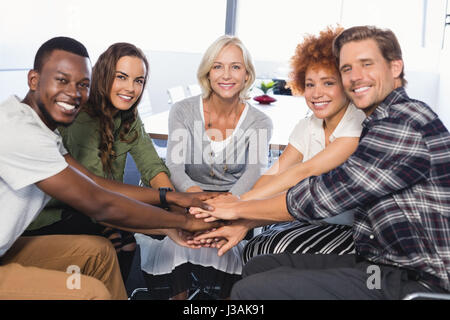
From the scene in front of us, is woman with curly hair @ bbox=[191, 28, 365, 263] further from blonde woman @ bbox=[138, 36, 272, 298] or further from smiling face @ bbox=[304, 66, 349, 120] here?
blonde woman @ bbox=[138, 36, 272, 298]

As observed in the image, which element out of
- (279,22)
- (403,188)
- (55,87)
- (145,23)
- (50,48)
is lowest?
(403,188)

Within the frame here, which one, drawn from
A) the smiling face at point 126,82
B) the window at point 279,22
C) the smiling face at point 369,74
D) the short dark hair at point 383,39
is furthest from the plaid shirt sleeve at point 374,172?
the window at point 279,22

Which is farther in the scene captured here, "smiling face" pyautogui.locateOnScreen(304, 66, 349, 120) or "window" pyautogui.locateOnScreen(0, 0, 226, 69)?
"window" pyautogui.locateOnScreen(0, 0, 226, 69)

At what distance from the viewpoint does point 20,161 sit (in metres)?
1.30

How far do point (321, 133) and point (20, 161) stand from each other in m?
1.34

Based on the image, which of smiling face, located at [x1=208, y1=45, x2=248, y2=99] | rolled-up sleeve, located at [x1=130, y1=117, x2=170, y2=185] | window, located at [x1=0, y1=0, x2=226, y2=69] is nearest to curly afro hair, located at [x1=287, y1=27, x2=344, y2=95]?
smiling face, located at [x1=208, y1=45, x2=248, y2=99]

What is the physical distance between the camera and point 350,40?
1687 millimetres

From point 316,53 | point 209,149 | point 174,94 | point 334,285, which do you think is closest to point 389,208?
point 334,285

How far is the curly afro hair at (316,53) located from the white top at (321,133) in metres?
0.22

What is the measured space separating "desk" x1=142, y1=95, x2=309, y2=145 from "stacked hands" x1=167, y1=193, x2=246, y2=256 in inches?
26.4

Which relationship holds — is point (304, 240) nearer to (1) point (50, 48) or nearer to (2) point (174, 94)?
(1) point (50, 48)

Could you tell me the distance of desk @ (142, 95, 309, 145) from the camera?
279cm
